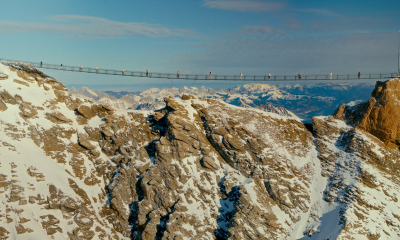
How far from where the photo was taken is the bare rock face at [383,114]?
301ft

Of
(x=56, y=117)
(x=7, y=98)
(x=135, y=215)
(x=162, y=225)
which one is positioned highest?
(x=7, y=98)

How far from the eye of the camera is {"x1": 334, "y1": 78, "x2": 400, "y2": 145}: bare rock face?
9169 centimetres

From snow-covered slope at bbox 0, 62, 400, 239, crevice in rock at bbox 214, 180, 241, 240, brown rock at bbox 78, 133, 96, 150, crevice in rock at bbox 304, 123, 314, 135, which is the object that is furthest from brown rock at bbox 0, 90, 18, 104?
crevice in rock at bbox 304, 123, 314, 135

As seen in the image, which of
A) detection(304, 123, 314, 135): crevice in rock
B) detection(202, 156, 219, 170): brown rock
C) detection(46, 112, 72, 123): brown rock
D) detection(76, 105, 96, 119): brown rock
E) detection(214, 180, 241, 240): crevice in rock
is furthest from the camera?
detection(76, 105, 96, 119): brown rock

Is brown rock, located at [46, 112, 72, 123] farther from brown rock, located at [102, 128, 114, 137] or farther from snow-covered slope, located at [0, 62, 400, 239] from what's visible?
brown rock, located at [102, 128, 114, 137]

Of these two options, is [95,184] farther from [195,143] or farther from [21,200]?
[195,143]

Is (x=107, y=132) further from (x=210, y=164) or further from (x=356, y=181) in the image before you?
(x=356, y=181)

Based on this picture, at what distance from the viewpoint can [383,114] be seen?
9269cm

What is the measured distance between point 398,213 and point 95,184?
86.1m

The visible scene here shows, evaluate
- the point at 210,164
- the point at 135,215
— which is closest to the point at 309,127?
the point at 210,164

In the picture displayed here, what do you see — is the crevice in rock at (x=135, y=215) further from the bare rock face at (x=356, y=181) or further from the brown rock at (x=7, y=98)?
the brown rock at (x=7, y=98)

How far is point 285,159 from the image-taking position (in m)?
90.8

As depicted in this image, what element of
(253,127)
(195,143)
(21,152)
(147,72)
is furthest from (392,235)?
(21,152)

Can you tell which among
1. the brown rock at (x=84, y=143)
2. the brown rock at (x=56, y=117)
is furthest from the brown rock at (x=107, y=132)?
the brown rock at (x=56, y=117)
